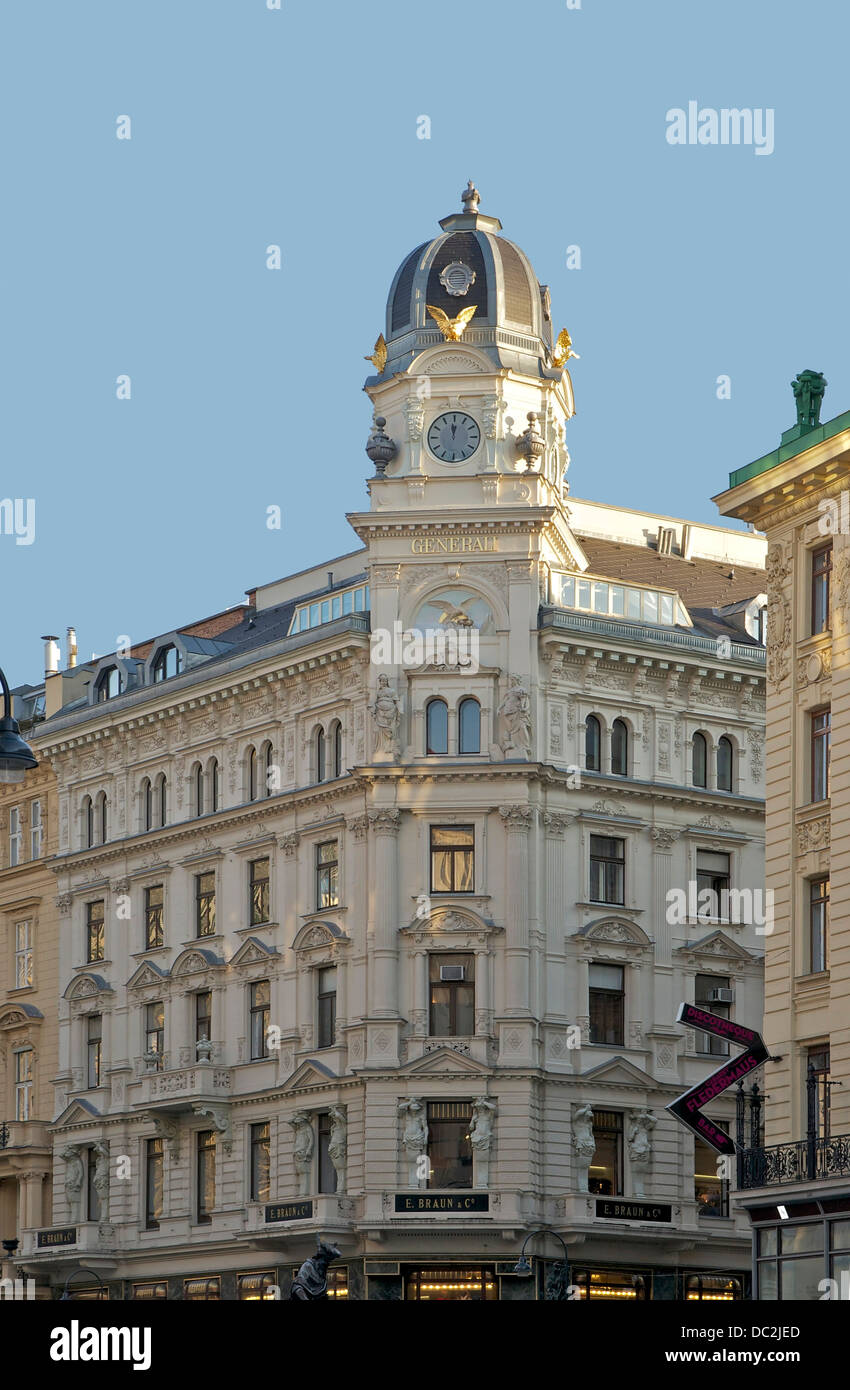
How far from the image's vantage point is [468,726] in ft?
226

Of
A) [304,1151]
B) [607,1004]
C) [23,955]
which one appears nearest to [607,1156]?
[607,1004]

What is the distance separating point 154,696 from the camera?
77188mm

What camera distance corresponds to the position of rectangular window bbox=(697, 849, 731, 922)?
232ft

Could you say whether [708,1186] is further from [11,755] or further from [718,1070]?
[11,755]

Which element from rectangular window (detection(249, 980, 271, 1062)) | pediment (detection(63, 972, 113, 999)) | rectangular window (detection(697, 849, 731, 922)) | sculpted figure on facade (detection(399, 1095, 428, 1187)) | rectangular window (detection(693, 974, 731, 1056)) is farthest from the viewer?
pediment (detection(63, 972, 113, 999))

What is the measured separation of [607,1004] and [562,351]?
59.2 ft

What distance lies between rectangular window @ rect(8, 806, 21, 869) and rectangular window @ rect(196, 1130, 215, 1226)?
1513 centimetres

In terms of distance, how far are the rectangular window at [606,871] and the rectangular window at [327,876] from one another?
6.95 m

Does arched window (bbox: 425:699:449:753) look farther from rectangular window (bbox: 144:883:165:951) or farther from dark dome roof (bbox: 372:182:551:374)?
rectangular window (bbox: 144:883:165:951)

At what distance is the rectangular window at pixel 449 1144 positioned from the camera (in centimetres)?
6619

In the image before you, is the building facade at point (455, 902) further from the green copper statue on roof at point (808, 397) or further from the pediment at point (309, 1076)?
the green copper statue on roof at point (808, 397)

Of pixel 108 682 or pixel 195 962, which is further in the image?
pixel 108 682

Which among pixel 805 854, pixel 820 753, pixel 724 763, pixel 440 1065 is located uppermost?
pixel 724 763

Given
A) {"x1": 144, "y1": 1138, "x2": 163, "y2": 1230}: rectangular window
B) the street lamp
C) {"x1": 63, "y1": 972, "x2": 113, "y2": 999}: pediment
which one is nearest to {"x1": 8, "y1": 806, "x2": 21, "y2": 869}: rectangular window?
{"x1": 63, "y1": 972, "x2": 113, "y2": 999}: pediment
